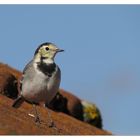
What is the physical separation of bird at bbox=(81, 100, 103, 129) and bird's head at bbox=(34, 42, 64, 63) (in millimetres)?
7054

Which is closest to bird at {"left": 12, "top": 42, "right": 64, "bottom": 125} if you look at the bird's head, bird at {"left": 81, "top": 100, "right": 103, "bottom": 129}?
the bird's head

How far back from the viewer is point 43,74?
1586 centimetres

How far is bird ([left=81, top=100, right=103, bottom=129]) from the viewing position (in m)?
23.1

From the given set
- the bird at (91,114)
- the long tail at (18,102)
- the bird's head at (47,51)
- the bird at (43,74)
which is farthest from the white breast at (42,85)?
the bird at (91,114)

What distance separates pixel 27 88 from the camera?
53.0ft

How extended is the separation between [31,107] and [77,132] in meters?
1.40

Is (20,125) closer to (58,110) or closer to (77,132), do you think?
(77,132)

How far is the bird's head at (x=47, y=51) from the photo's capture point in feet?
51.8

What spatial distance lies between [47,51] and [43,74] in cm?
40

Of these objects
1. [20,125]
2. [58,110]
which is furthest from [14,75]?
[20,125]

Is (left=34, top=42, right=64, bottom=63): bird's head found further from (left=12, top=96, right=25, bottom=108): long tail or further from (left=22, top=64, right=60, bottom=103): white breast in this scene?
(left=12, top=96, right=25, bottom=108): long tail

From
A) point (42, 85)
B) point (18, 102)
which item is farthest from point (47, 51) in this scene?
point (18, 102)

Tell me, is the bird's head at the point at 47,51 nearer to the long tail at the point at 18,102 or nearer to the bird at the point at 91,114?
the long tail at the point at 18,102

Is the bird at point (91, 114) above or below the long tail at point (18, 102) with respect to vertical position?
below
